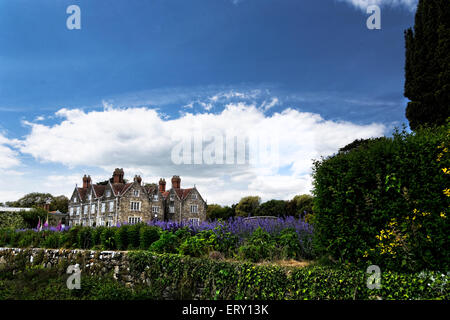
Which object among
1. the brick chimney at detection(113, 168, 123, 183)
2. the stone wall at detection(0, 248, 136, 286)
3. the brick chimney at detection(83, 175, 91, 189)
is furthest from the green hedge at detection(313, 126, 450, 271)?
the brick chimney at detection(83, 175, 91, 189)

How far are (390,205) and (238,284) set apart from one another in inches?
126

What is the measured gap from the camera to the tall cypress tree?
55.5ft

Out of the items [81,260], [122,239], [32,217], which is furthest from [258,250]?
[32,217]

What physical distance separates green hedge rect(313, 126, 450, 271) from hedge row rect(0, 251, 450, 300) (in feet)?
1.81

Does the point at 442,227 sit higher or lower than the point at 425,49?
lower

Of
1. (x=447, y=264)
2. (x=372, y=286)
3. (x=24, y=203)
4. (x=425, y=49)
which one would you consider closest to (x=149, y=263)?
(x=372, y=286)

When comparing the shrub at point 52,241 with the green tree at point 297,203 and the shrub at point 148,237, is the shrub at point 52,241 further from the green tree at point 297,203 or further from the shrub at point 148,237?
the green tree at point 297,203

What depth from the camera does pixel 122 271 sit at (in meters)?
9.54

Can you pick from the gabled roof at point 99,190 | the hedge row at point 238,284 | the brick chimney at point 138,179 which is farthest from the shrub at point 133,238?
the gabled roof at point 99,190

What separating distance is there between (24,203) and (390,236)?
264 feet

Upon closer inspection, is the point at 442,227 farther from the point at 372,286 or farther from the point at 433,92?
the point at 433,92

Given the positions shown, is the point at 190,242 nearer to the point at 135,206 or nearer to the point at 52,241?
the point at 52,241

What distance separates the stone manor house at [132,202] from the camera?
44.6 metres

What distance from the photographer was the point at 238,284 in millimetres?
6188
